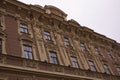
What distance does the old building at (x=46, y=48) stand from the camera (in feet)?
47.4

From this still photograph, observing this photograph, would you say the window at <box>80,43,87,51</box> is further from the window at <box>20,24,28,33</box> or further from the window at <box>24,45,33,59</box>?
the window at <box>24,45,33,59</box>

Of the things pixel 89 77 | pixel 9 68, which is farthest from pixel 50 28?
pixel 9 68

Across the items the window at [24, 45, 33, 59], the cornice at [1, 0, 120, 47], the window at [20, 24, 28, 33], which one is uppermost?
the cornice at [1, 0, 120, 47]

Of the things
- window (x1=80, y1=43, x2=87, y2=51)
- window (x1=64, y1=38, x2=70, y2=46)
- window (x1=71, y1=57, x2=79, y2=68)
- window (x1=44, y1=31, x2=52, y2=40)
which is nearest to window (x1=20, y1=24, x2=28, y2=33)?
window (x1=44, y1=31, x2=52, y2=40)

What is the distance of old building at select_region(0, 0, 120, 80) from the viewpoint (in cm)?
1444

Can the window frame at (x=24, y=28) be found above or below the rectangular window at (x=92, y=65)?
above

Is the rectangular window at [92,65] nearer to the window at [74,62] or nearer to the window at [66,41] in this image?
the window at [74,62]

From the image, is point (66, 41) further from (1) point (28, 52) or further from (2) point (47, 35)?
(1) point (28, 52)

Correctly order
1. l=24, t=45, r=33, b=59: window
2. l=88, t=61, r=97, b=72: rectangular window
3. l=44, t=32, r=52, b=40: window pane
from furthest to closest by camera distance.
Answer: l=88, t=61, r=97, b=72: rectangular window
l=44, t=32, r=52, b=40: window pane
l=24, t=45, r=33, b=59: window

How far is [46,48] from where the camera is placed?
18.0m

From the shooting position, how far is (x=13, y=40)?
15828 mm

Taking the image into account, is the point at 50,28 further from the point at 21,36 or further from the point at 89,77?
the point at 89,77

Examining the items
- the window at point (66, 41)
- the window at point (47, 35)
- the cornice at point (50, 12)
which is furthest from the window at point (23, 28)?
the window at point (66, 41)

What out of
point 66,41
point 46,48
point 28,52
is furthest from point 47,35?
point 28,52
